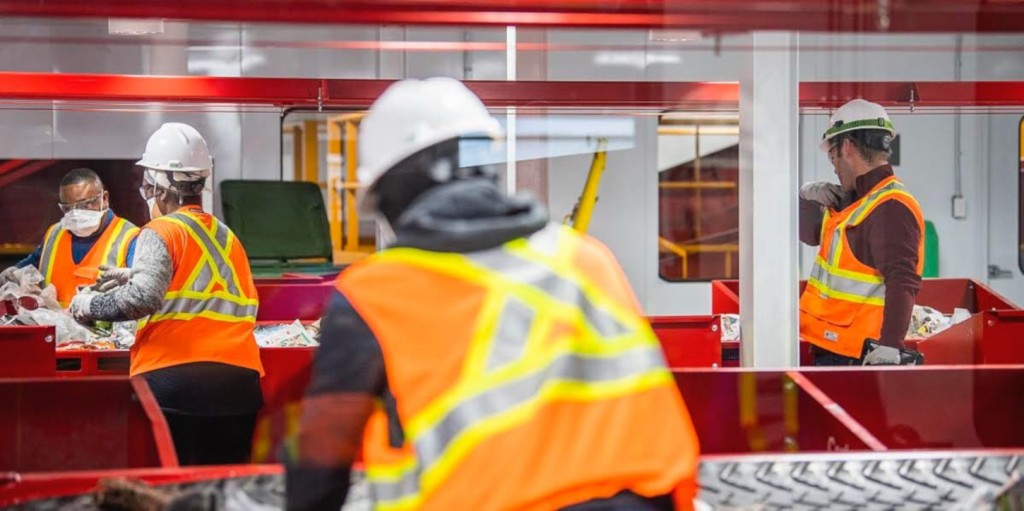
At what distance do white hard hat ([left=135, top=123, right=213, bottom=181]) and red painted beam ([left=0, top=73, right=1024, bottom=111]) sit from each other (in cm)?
78

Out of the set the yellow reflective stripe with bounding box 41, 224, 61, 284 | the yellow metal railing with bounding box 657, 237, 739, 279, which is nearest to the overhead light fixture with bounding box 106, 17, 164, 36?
the yellow reflective stripe with bounding box 41, 224, 61, 284

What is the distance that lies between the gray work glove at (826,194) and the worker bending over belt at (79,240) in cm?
259

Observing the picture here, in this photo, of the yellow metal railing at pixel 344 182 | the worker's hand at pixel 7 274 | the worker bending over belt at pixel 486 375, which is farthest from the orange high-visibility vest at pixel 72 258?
the worker bending over belt at pixel 486 375

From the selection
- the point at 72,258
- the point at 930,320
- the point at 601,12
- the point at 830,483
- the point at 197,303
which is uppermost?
the point at 601,12

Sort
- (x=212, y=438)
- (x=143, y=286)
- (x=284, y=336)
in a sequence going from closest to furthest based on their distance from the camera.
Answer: (x=143, y=286) < (x=212, y=438) < (x=284, y=336)

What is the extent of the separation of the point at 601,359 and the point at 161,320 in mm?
2076

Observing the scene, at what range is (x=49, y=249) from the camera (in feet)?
15.5

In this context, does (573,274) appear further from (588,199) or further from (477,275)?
(588,199)

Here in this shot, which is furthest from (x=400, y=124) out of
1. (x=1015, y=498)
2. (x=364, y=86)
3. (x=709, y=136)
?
(x=709, y=136)

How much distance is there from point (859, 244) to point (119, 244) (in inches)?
109

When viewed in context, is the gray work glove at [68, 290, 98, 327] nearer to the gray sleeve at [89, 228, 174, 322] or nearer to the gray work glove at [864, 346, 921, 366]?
the gray sleeve at [89, 228, 174, 322]

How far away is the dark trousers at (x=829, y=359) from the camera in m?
4.33

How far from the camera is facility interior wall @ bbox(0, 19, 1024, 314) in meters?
3.71

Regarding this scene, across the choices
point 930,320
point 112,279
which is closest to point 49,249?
point 112,279
